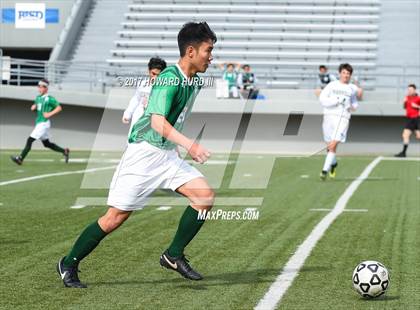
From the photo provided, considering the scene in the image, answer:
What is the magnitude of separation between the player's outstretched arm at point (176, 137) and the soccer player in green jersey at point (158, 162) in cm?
9

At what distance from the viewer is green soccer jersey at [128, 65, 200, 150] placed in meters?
6.64

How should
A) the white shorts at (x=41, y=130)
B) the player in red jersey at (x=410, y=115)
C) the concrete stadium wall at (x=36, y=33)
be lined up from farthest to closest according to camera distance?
the concrete stadium wall at (x=36, y=33), the player in red jersey at (x=410, y=115), the white shorts at (x=41, y=130)

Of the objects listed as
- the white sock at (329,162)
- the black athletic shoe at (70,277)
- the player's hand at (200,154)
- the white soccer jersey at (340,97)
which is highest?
the player's hand at (200,154)

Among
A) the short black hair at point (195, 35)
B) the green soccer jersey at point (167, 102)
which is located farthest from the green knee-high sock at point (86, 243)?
the short black hair at point (195, 35)

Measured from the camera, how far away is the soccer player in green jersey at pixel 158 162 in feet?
22.1

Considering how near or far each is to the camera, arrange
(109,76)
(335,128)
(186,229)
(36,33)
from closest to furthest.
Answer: (186,229), (335,128), (109,76), (36,33)

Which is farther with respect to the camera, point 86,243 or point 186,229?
point 186,229

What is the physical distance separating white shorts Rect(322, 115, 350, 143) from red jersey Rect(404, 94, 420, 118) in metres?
11.0

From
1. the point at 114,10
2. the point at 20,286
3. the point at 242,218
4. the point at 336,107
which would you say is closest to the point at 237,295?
the point at 20,286

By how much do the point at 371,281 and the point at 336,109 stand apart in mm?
11974

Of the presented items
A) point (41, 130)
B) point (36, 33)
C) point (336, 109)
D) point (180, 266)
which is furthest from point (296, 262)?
point (36, 33)

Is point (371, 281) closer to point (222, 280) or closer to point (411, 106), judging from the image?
point (222, 280)

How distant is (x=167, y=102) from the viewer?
261 inches

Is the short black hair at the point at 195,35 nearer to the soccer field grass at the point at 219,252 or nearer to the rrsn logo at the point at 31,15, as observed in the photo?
the soccer field grass at the point at 219,252
